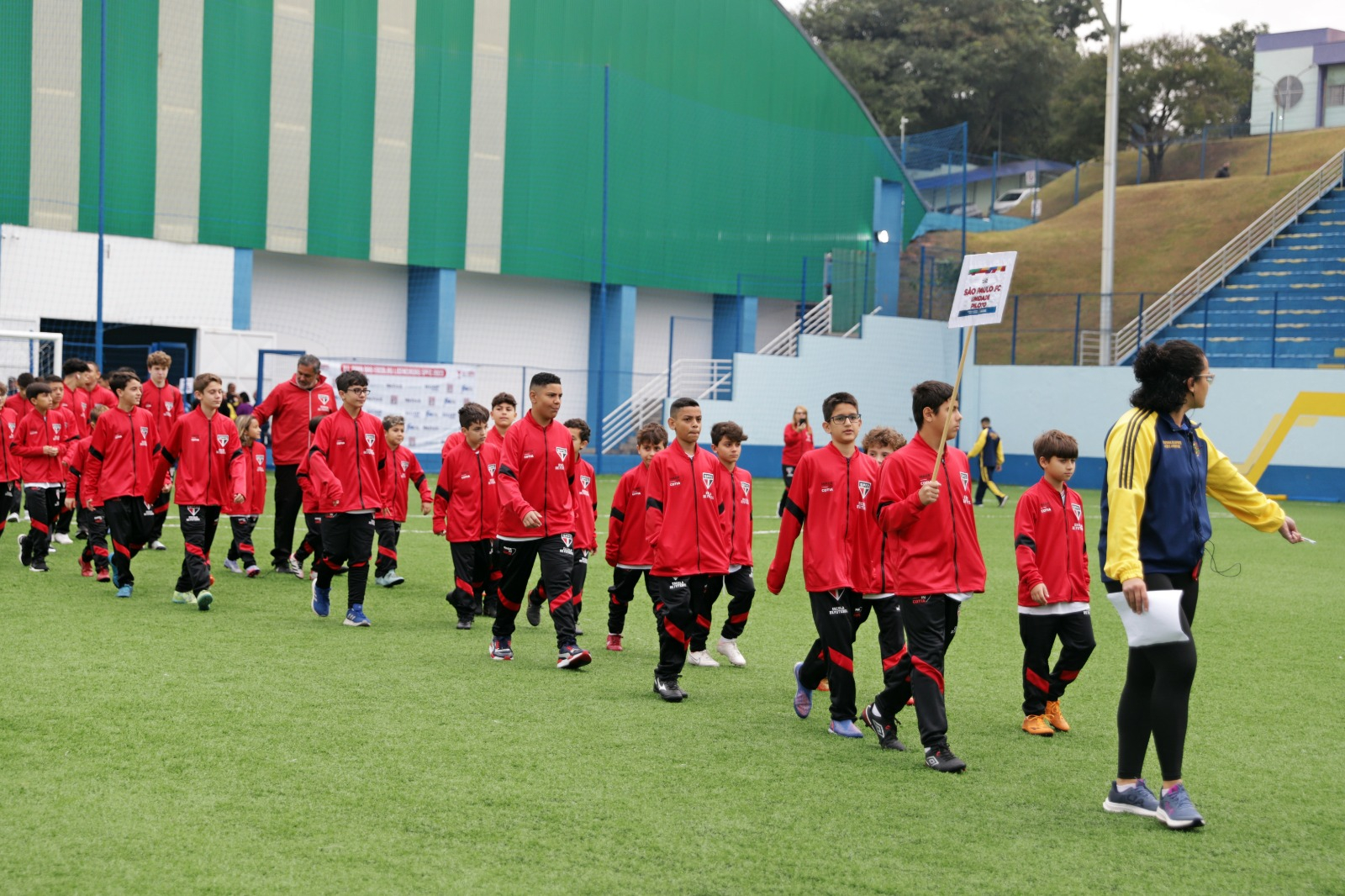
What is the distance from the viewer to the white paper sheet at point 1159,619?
502 cm

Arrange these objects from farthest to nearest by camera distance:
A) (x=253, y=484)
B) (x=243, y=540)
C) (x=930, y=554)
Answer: (x=253, y=484)
(x=243, y=540)
(x=930, y=554)

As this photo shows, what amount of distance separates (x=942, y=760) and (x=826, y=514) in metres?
1.46

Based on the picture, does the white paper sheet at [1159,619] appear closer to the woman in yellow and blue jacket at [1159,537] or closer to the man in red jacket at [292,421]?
the woman in yellow and blue jacket at [1159,537]

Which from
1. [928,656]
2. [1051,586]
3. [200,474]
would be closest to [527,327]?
[200,474]

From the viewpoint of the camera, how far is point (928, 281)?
33.5m

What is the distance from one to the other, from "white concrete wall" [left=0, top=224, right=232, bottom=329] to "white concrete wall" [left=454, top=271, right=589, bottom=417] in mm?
5961

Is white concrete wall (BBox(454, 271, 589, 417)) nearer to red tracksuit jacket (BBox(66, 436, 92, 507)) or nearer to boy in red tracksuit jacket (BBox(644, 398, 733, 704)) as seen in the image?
red tracksuit jacket (BBox(66, 436, 92, 507))

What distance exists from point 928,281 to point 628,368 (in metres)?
8.09

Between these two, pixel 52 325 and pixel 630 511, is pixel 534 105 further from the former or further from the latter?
pixel 630 511

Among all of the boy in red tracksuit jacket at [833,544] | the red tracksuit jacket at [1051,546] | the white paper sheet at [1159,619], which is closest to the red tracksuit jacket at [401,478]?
the boy in red tracksuit jacket at [833,544]

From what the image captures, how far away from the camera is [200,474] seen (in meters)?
10.5

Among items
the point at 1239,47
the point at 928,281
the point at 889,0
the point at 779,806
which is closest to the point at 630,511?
the point at 779,806

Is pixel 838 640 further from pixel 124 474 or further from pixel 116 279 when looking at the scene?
pixel 116 279

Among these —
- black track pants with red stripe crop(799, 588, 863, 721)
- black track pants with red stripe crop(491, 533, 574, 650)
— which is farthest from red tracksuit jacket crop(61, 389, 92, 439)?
black track pants with red stripe crop(799, 588, 863, 721)
